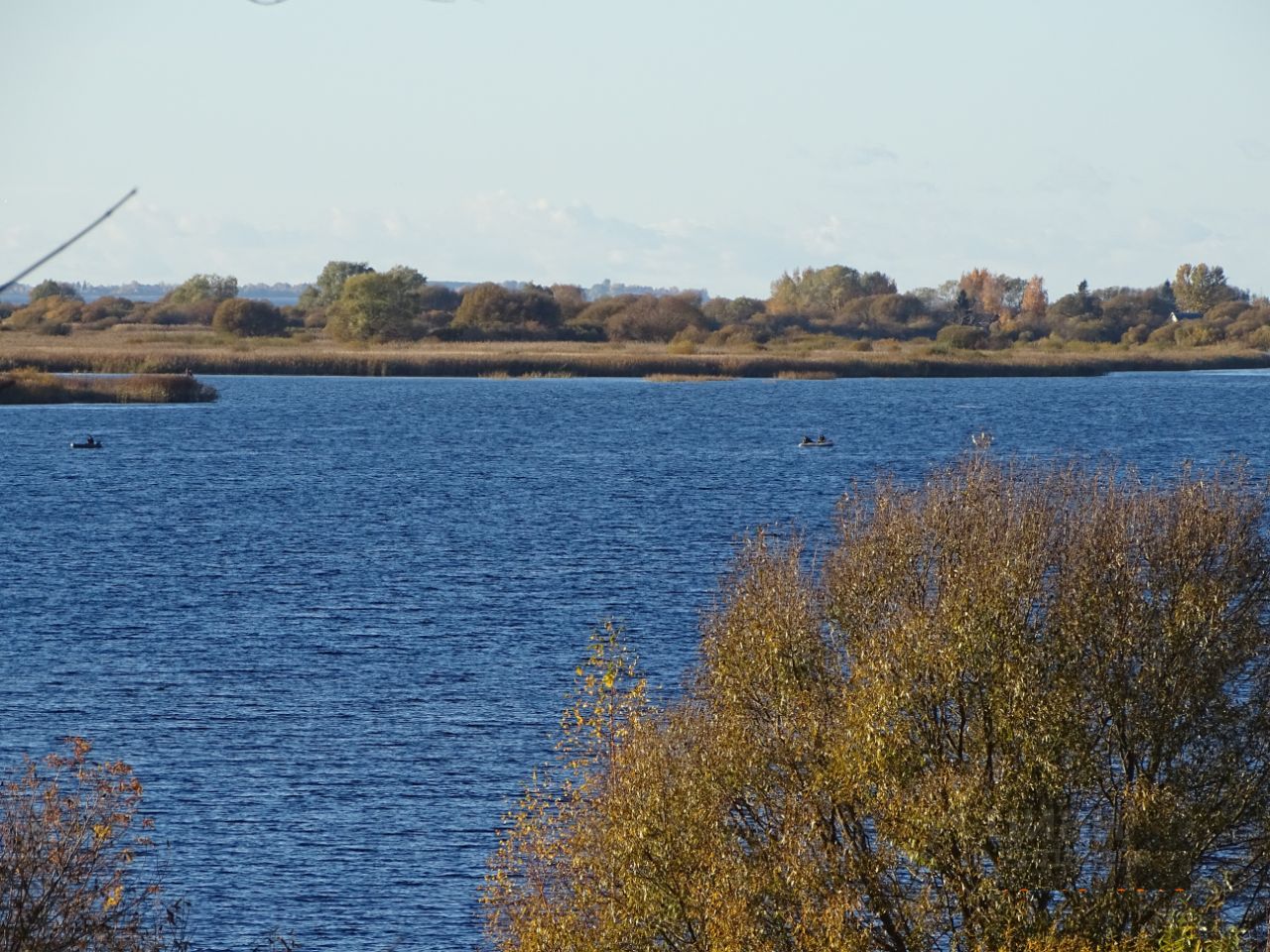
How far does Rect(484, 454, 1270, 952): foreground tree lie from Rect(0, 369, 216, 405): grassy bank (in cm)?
15060

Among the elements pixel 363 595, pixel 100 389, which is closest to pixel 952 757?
pixel 363 595

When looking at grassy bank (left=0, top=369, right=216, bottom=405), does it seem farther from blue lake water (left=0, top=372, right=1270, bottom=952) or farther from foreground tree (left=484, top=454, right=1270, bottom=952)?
foreground tree (left=484, top=454, right=1270, bottom=952)

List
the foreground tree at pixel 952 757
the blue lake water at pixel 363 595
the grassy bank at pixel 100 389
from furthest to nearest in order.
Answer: the grassy bank at pixel 100 389 < the blue lake water at pixel 363 595 < the foreground tree at pixel 952 757

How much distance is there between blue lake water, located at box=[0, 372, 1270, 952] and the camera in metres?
43.2

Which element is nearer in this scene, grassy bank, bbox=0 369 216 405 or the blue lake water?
the blue lake water

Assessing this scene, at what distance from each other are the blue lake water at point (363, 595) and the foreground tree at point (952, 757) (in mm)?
7423

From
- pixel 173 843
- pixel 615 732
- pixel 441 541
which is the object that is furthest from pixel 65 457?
pixel 615 732

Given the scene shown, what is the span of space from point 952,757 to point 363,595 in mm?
48798

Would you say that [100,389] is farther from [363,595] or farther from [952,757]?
[952,757]

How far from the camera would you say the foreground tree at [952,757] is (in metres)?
28.4

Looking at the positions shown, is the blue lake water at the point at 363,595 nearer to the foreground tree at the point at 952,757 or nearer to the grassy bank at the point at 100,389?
the foreground tree at the point at 952,757

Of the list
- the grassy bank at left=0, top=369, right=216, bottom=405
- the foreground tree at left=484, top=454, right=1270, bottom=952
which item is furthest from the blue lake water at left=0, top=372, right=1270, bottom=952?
the grassy bank at left=0, top=369, right=216, bottom=405

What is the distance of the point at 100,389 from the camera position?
179 m

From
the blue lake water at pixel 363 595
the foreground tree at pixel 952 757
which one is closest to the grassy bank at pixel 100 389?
the blue lake water at pixel 363 595
